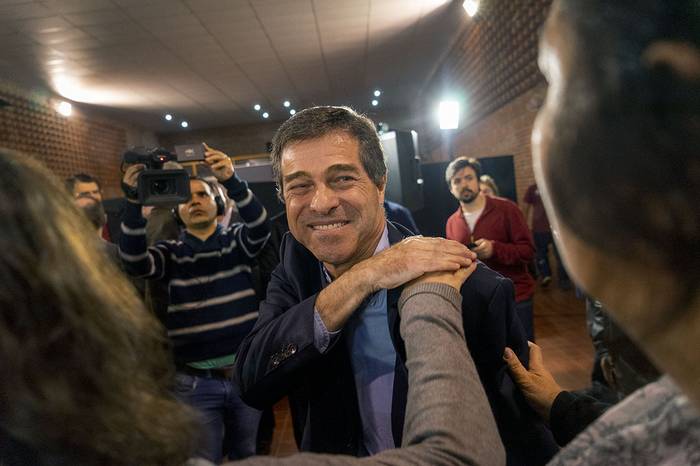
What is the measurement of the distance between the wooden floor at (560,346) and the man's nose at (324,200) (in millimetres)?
2334

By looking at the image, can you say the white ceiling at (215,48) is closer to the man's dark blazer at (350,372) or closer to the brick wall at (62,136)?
the brick wall at (62,136)

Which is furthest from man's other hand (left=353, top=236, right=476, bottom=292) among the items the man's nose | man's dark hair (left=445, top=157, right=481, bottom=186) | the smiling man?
man's dark hair (left=445, top=157, right=481, bottom=186)

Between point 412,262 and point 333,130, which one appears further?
point 333,130

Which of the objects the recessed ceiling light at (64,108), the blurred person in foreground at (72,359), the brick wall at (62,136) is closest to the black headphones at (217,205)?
the blurred person in foreground at (72,359)

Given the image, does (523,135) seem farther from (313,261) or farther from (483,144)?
(313,261)

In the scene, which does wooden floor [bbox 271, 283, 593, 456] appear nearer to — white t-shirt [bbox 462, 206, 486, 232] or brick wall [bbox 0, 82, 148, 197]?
white t-shirt [bbox 462, 206, 486, 232]

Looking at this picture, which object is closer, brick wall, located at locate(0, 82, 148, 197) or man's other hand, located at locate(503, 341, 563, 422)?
man's other hand, located at locate(503, 341, 563, 422)

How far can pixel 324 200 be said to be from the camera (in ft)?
4.05

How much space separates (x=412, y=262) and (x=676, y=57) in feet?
2.33

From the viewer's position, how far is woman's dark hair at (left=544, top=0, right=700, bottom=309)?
0.96 ft

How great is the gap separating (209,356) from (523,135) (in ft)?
19.5

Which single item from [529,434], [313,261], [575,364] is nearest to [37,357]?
[313,261]

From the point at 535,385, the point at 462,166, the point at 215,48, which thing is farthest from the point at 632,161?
the point at 215,48

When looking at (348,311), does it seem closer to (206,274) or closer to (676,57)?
(676,57)
